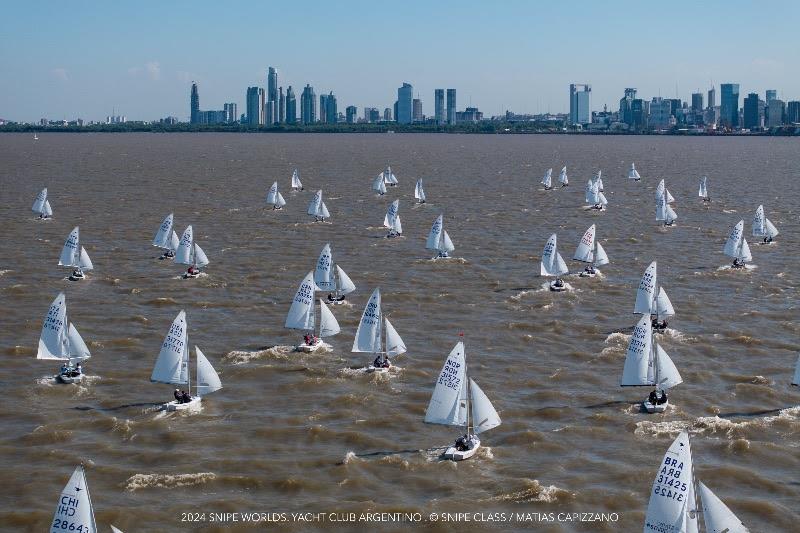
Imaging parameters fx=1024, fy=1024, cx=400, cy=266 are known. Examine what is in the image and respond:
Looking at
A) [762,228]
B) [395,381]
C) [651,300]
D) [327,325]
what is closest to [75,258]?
[327,325]

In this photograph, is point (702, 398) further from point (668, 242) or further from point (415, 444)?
point (668, 242)

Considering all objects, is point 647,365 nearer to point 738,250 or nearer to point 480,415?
point 480,415

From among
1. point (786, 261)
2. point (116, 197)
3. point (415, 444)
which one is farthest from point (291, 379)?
point (116, 197)

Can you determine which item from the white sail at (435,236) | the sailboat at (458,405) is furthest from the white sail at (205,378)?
the white sail at (435,236)

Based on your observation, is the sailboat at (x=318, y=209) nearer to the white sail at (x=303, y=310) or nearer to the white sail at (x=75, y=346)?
the white sail at (x=303, y=310)

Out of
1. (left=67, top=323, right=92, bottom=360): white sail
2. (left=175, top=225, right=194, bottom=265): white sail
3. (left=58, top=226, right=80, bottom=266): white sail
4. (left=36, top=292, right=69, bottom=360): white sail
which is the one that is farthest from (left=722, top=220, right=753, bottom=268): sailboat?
(left=36, top=292, right=69, bottom=360): white sail

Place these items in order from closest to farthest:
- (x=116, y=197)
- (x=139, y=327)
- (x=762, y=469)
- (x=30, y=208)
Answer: (x=762, y=469)
(x=139, y=327)
(x=30, y=208)
(x=116, y=197)
